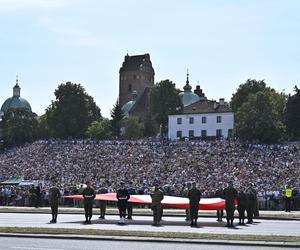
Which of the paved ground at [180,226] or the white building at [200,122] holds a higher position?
the white building at [200,122]

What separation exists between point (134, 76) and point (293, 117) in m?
83.2

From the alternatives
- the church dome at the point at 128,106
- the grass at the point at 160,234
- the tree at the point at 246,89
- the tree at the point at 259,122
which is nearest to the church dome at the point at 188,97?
the church dome at the point at 128,106

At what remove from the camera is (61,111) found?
113 m

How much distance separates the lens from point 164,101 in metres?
117

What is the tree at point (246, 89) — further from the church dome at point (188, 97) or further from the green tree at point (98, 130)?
the church dome at point (188, 97)

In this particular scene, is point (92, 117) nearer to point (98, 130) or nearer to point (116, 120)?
point (116, 120)

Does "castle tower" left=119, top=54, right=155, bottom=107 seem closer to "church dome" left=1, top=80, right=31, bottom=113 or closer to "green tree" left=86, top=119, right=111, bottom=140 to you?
"church dome" left=1, top=80, right=31, bottom=113

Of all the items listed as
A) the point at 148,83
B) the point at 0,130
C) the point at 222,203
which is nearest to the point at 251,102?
the point at 0,130

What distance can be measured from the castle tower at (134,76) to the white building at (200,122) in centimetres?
5885

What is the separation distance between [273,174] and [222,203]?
102ft

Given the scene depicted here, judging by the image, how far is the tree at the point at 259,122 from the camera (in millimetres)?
88688

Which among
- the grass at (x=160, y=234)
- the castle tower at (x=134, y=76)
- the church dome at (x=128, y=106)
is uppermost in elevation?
the castle tower at (x=134, y=76)

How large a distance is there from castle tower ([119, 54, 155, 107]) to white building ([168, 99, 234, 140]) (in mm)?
58850

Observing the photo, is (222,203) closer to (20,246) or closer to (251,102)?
(20,246)
